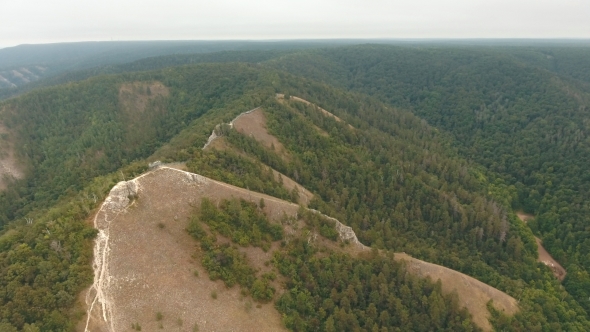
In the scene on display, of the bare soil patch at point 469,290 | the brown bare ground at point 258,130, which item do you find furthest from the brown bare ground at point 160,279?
the brown bare ground at point 258,130

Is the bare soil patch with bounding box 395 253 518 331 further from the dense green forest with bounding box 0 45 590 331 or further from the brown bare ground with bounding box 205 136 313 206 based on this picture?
the brown bare ground with bounding box 205 136 313 206

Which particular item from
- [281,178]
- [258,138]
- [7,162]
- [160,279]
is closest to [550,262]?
[281,178]

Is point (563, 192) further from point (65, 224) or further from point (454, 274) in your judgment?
point (65, 224)

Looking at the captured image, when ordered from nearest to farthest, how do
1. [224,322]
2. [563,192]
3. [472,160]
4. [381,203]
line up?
1. [224,322]
2. [381,203]
3. [563,192]
4. [472,160]

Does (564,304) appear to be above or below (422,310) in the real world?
below

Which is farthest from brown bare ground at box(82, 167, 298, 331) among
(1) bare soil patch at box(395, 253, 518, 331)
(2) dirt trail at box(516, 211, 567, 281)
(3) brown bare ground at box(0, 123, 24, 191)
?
(3) brown bare ground at box(0, 123, 24, 191)


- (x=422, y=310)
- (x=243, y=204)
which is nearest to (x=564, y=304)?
(x=422, y=310)

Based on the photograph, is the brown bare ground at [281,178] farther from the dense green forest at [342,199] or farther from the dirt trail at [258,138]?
the dense green forest at [342,199]

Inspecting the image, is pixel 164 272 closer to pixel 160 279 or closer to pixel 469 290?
pixel 160 279

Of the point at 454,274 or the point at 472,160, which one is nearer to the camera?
the point at 454,274
